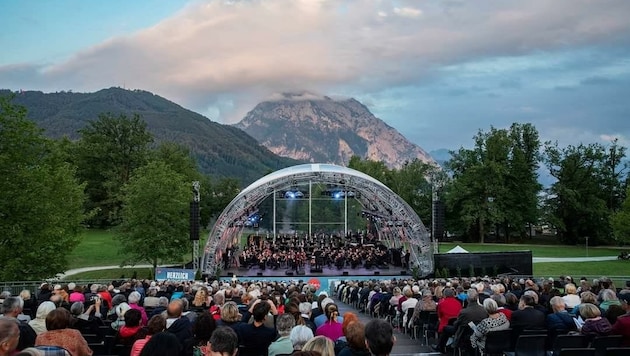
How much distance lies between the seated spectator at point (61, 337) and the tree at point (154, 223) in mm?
25009

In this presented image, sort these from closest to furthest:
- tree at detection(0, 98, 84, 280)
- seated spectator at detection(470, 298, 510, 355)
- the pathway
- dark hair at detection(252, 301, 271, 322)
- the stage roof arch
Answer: dark hair at detection(252, 301, 271, 322)
seated spectator at detection(470, 298, 510, 355)
the pathway
tree at detection(0, 98, 84, 280)
the stage roof arch

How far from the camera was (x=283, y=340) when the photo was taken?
590 centimetres

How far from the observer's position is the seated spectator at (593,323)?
730 cm

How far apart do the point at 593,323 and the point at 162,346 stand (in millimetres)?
6165

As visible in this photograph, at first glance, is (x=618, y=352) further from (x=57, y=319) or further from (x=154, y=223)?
(x=154, y=223)

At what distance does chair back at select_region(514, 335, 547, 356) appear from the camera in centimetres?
743

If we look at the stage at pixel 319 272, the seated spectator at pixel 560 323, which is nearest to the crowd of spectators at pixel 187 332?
the seated spectator at pixel 560 323

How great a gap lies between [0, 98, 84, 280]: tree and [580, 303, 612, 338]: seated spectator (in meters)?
20.3

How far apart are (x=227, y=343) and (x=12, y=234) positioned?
20.3 m

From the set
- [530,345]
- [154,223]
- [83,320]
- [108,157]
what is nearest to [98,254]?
[154,223]

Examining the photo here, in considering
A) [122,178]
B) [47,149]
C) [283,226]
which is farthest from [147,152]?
[47,149]

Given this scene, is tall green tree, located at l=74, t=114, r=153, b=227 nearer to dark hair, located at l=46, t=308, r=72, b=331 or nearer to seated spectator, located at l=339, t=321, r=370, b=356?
dark hair, located at l=46, t=308, r=72, b=331

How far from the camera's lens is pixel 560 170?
6444 centimetres

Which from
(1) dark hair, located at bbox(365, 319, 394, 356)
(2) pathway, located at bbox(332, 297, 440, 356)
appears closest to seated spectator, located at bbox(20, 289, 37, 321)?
(2) pathway, located at bbox(332, 297, 440, 356)
